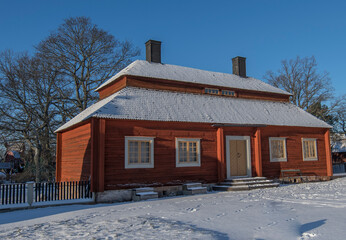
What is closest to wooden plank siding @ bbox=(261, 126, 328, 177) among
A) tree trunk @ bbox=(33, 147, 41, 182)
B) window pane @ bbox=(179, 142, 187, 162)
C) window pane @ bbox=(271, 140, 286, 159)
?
window pane @ bbox=(271, 140, 286, 159)

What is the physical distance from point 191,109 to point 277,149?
5.93 meters

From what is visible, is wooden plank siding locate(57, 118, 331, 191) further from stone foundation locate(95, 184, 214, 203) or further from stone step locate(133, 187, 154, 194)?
stone step locate(133, 187, 154, 194)

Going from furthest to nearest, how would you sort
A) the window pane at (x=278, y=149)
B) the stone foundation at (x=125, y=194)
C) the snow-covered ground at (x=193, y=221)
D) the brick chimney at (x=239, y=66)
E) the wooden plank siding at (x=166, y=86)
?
the brick chimney at (x=239, y=66) < the window pane at (x=278, y=149) < the wooden plank siding at (x=166, y=86) < the stone foundation at (x=125, y=194) < the snow-covered ground at (x=193, y=221)

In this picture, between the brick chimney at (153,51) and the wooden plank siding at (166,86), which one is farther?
the brick chimney at (153,51)

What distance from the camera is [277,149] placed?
1825cm

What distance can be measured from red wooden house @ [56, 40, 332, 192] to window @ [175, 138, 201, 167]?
48mm

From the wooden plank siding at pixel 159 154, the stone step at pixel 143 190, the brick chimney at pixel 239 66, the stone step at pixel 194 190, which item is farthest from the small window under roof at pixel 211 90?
the stone step at pixel 143 190

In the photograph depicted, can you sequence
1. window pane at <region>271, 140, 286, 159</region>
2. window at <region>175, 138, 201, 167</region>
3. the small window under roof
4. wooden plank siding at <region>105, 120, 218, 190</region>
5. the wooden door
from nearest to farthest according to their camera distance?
wooden plank siding at <region>105, 120, 218, 190</region>, window at <region>175, 138, 201, 167</region>, the wooden door, window pane at <region>271, 140, 286, 159</region>, the small window under roof

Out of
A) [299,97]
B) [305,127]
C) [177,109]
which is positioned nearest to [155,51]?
[177,109]

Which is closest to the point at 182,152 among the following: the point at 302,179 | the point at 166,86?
the point at 166,86

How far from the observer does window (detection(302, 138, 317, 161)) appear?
760 inches

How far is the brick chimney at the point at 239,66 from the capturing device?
922 inches

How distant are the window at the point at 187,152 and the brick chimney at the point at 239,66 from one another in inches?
387

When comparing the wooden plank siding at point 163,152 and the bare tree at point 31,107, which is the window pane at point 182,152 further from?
the bare tree at point 31,107
